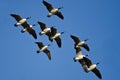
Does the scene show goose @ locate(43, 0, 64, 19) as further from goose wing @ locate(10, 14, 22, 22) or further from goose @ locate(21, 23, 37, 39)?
goose wing @ locate(10, 14, 22, 22)

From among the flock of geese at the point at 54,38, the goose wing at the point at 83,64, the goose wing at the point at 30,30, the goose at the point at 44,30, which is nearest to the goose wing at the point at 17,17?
the flock of geese at the point at 54,38

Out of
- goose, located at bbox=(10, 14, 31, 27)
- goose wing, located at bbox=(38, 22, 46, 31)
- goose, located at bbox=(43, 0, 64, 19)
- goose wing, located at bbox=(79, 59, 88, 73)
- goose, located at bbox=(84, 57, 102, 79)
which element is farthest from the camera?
goose wing, located at bbox=(38, 22, 46, 31)

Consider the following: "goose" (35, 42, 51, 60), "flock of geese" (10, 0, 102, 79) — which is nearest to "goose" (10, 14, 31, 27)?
"flock of geese" (10, 0, 102, 79)

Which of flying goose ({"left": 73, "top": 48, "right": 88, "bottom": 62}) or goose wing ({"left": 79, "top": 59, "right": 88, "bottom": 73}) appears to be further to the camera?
flying goose ({"left": 73, "top": 48, "right": 88, "bottom": 62})

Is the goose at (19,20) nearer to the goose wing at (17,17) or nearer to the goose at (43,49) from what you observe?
the goose wing at (17,17)

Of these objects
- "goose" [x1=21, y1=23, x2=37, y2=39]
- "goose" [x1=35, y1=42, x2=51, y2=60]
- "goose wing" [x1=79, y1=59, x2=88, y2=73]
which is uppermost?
"goose" [x1=21, y1=23, x2=37, y2=39]

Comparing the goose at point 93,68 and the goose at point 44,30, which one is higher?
the goose at point 44,30

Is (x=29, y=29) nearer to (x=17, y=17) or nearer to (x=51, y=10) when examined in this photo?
(x=17, y=17)

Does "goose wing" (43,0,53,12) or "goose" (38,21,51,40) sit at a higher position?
"goose wing" (43,0,53,12)

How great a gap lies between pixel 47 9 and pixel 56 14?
1.52m

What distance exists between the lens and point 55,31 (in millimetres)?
78438

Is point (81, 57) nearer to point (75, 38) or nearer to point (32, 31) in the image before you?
point (75, 38)

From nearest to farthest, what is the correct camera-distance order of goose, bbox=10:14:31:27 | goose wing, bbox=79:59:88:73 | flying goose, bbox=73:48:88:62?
goose wing, bbox=79:59:88:73, flying goose, bbox=73:48:88:62, goose, bbox=10:14:31:27

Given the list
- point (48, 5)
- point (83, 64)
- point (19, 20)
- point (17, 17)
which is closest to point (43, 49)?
point (19, 20)
